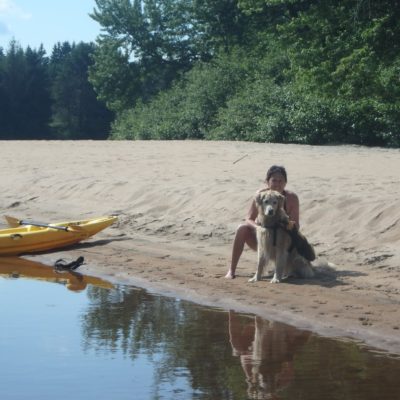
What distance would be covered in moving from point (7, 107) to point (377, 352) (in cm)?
5872

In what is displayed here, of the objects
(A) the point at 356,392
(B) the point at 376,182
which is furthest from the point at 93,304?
(B) the point at 376,182

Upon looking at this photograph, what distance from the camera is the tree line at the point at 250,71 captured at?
17875 millimetres

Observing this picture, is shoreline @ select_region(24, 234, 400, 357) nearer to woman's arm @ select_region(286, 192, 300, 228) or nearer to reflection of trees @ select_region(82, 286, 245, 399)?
reflection of trees @ select_region(82, 286, 245, 399)

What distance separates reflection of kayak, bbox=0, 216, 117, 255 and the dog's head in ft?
12.5

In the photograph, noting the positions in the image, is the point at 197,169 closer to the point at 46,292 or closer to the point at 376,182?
the point at 376,182

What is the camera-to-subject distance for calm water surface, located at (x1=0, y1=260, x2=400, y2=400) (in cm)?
600

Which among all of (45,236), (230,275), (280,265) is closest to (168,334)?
(280,265)

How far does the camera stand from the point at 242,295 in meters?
8.95

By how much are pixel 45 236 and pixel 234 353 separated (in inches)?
219

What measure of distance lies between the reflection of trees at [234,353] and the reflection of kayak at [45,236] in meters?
3.18

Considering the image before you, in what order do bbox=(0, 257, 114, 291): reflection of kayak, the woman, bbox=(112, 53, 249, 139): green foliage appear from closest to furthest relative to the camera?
1. the woman
2. bbox=(0, 257, 114, 291): reflection of kayak
3. bbox=(112, 53, 249, 139): green foliage

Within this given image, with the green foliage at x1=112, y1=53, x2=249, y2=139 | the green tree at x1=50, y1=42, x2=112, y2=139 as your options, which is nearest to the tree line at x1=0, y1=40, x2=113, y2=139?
the green tree at x1=50, y1=42, x2=112, y2=139

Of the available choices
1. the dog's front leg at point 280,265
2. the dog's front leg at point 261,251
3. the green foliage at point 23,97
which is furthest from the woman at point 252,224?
the green foliage at point 23,97

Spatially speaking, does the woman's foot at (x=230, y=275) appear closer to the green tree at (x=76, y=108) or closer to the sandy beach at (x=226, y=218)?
the sandy beach at (x=226, y=218)
